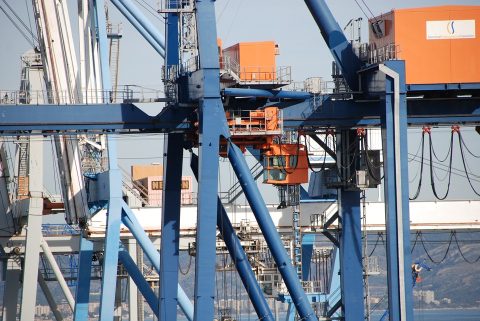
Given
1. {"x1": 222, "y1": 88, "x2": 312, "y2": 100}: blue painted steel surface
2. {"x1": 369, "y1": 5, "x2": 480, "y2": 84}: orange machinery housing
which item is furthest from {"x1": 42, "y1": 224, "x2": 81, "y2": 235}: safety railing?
{"x1": 369, "y1": 5, "x2": 480, "y2": 84}: orange machinery housing

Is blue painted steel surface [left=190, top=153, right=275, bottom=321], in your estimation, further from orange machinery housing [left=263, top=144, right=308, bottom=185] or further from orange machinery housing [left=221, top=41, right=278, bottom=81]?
orange machinery housing [left=221, top=41, right=278, bottom=81]

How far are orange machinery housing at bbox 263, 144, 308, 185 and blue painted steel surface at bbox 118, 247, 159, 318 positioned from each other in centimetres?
945

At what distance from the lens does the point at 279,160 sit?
44.1m

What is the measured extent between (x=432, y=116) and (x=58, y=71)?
1744 centimetres

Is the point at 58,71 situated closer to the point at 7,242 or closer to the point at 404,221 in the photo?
the point at 7,242

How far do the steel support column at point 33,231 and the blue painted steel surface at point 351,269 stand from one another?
60.3ft

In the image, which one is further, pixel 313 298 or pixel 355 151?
pixel 313 298

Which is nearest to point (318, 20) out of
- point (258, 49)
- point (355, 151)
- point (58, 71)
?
point (258, 49)

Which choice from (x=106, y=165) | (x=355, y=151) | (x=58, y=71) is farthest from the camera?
(x=106, y=165)

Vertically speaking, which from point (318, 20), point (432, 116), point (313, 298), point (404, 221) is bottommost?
point (313, 298)

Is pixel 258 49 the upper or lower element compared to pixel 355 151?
upper

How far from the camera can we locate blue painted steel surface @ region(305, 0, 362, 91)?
39906 millimetres

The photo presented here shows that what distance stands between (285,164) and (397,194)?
7036 mm

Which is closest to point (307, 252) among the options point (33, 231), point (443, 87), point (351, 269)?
point (33, 231)
